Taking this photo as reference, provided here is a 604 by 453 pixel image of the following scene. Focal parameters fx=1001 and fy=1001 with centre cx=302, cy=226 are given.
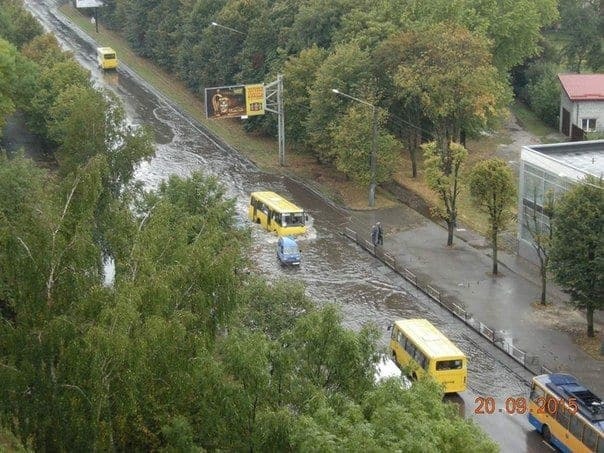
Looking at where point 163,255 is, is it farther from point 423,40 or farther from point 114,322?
point 423,40

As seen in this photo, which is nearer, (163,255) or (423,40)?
(163,255)

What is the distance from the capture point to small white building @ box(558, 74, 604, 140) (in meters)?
69.8

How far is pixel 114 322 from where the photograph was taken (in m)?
20.0

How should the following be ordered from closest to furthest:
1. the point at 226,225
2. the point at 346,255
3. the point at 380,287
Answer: the point at 226,225 → the point at 380,287 → the point at 346,255

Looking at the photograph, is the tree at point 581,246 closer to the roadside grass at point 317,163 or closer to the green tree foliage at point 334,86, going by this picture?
the roadside grass at point 317,163

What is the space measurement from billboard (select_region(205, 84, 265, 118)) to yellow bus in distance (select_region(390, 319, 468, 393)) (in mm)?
29674

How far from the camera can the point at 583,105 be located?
70.1 m

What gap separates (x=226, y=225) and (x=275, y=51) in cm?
3198

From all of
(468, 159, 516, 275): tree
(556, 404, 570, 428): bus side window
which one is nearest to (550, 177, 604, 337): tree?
(468, 159, 516, 275): tree

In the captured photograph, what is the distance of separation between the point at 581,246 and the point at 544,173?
8.77 meters

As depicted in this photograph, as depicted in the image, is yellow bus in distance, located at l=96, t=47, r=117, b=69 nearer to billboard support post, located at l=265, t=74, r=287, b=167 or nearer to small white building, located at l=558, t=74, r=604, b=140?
billboard support post, located at l=265, t=74, r=287, b=167

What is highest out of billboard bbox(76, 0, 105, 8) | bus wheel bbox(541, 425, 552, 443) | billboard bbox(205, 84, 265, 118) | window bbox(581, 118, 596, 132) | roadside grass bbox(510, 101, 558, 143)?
billboard bbox(76, 0, 105, 8)

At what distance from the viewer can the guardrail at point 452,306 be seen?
37.1 metres

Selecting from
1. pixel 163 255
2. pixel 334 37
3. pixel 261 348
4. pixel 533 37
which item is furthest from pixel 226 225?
pixel 533 37
